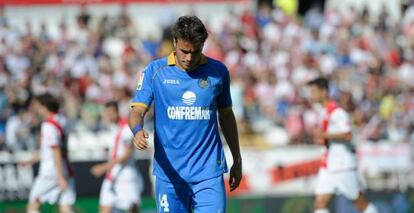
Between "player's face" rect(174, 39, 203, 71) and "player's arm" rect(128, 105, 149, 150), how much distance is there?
0.50 metres

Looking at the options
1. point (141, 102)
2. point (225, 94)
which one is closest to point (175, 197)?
point (141, 102)

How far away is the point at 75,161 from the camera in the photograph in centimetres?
1711

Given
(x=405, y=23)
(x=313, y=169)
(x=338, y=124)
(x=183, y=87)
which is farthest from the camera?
(x=405, y=23)

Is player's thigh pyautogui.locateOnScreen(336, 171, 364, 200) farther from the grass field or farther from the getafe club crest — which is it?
the getafe club crest

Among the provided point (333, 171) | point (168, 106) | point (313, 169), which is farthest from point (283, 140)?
point (168, 106)

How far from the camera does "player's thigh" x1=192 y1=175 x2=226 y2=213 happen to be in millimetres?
8391

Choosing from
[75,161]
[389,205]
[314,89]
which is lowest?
[389,205]

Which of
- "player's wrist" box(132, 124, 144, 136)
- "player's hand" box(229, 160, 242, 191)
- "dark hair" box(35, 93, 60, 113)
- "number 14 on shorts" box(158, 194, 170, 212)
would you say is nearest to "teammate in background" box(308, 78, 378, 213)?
"dark hair" box(35, 93, 60, 113)

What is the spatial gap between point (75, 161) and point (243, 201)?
297 cm

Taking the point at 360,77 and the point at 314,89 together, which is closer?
the point at 314,89

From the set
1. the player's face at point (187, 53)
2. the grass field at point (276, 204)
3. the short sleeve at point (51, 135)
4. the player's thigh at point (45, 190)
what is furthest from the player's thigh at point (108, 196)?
the player's face at point (187, 53)

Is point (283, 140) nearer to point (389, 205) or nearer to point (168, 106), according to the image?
point (389, 205)

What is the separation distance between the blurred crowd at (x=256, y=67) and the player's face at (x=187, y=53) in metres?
10.2

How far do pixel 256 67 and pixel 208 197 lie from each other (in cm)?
1448
